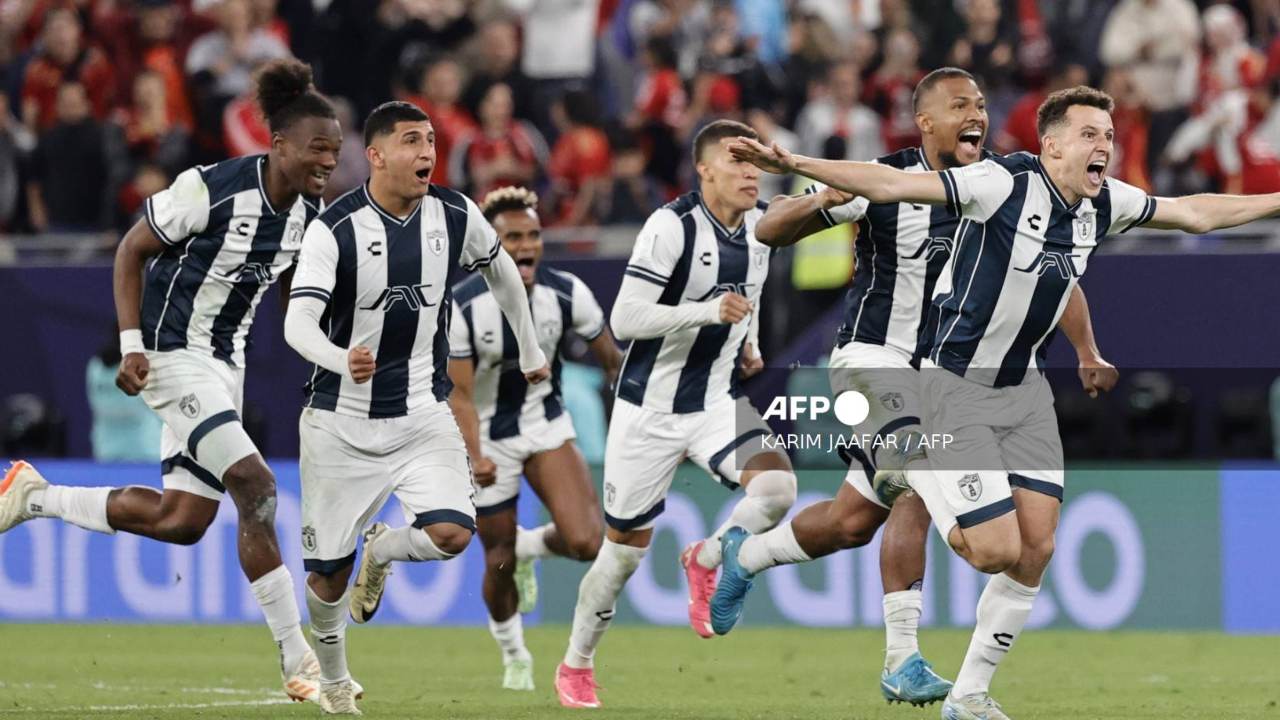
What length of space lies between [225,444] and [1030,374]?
334cm

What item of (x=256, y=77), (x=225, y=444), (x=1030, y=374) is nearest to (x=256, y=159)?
(x=256, y=77)

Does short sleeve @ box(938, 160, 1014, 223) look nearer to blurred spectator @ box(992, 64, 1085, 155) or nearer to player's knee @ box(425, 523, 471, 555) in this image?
player's knee @ box(425, 523, 471, 555)

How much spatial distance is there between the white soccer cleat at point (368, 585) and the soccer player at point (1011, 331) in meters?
2.31

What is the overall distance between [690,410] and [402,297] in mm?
1689

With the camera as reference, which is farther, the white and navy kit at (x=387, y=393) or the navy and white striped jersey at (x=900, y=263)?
the navy and white striped jersey at (x=900, y=263)

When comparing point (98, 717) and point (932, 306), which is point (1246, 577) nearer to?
point (932, 306)

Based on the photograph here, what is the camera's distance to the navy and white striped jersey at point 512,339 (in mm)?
10492

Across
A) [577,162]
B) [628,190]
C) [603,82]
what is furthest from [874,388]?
[603,82]

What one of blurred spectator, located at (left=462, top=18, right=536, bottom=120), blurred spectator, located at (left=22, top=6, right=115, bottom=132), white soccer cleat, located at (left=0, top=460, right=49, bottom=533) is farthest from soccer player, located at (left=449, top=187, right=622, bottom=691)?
blurred spectator, located at (left=22, top=6, right=115, bottom=132)

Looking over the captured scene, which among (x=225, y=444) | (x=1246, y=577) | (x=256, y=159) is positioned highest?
(x=256, y=159)

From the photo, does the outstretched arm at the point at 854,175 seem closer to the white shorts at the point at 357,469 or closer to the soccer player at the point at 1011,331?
the soccer player at the point at 1011,331

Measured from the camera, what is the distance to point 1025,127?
14664mm

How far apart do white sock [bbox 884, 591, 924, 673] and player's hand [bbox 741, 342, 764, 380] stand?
1503mm

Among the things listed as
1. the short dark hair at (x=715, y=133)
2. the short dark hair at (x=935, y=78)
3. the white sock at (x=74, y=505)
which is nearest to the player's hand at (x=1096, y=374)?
the short dark hair at (x=935, y=78)
